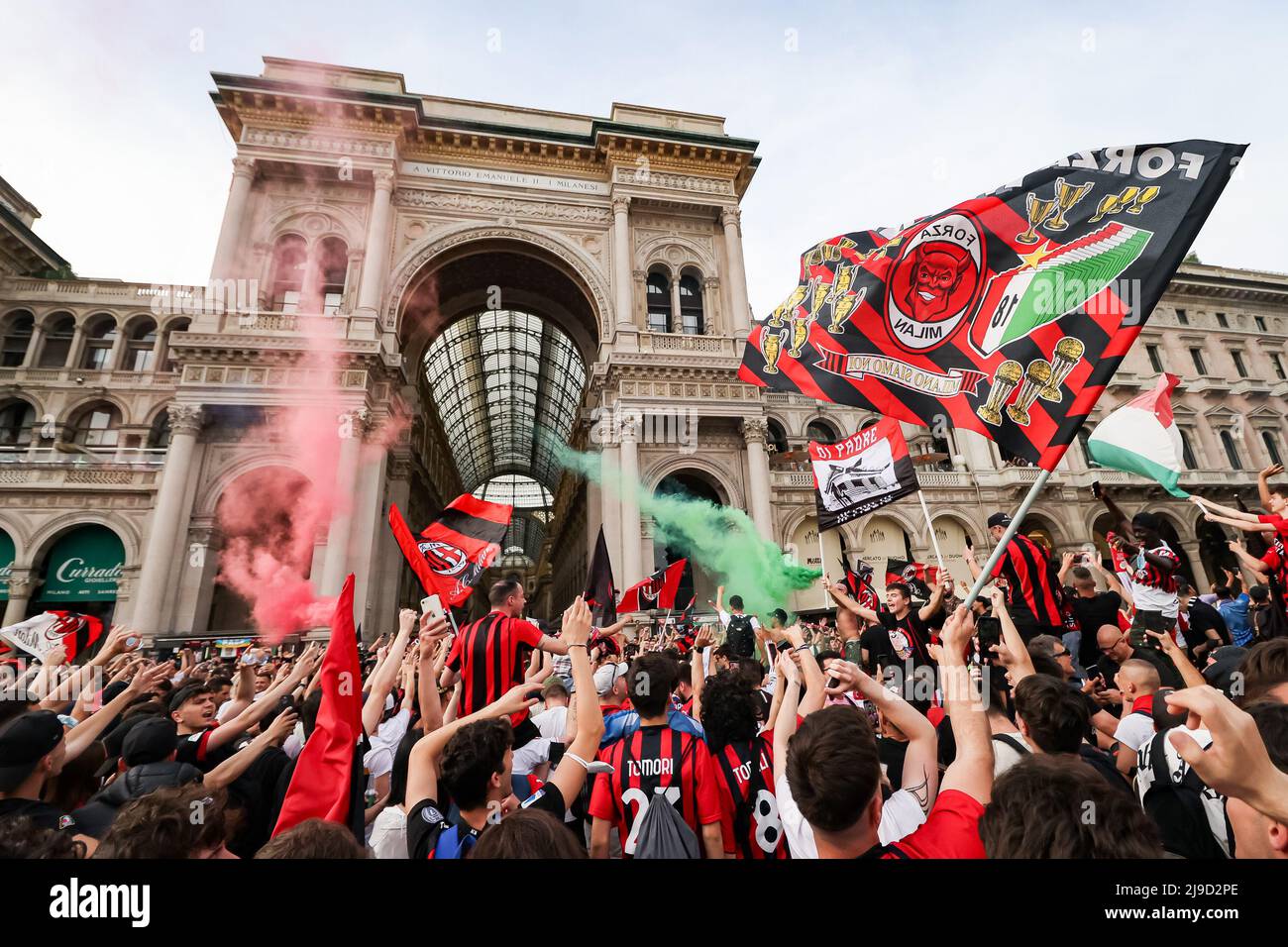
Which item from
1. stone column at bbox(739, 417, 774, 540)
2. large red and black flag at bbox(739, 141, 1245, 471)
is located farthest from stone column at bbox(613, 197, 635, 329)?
large red and black flag at bbox(739, 141, 1245, 471)

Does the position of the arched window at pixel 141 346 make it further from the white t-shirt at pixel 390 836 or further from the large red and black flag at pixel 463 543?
the white t-shirt at pixel 390 836

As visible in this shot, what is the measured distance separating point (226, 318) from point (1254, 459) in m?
49.0

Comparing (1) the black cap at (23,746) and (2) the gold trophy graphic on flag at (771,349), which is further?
(2) the gold trophy graphic on flag at (771,349)

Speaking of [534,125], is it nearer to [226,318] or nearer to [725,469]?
[226,318]

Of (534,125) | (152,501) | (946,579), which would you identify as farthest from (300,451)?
(946,579)

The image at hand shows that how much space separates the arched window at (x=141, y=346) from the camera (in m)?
28.2

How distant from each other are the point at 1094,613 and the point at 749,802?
5336 mm

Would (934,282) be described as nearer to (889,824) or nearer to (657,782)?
(889,824)

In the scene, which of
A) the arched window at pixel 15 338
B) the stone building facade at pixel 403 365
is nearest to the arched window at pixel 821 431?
the stone building facade at pixel 403 365

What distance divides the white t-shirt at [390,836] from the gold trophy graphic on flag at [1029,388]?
173 inches

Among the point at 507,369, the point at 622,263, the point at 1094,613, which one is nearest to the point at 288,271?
the point at 622,263

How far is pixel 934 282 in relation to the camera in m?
4.74

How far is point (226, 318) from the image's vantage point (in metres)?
20.6

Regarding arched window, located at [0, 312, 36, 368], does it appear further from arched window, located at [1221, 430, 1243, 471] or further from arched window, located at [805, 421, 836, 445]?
arched window, located at [1221, 430, 1243, 471]
